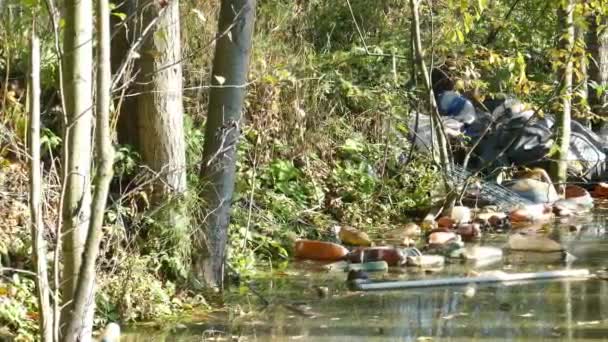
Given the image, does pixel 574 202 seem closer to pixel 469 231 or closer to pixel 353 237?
pixel 469 231

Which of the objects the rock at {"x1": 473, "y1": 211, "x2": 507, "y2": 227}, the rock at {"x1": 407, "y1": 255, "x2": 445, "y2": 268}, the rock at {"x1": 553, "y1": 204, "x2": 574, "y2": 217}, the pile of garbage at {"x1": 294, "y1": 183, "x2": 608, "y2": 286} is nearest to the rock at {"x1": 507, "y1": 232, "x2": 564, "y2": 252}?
the pile of garbage at {"x1": 294, "y1": 183, "x2": 608, "y2": 286}

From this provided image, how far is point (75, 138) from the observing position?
304 centimetres

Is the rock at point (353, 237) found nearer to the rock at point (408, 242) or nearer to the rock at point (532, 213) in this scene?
the rock at point (408, 242)

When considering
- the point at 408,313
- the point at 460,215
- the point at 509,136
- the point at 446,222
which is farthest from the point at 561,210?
the point at 408,313

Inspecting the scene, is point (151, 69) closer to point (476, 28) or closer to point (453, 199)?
point (453, 199)

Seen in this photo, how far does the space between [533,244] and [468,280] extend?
1.68 metres

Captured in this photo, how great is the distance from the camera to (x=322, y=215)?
9.94m

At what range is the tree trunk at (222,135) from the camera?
686cm

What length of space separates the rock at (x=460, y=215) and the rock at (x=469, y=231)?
0.23m

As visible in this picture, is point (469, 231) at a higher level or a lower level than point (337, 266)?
higher

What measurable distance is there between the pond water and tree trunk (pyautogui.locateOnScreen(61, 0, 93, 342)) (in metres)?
2.78

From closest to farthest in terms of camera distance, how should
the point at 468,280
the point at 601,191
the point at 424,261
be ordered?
the point at 468,280 < the point at 424,261 < the point at 601,191

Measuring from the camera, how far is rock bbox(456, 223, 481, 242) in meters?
9.55

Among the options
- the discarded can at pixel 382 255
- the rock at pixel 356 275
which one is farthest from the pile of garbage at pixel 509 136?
the rock at pixel 356 275
